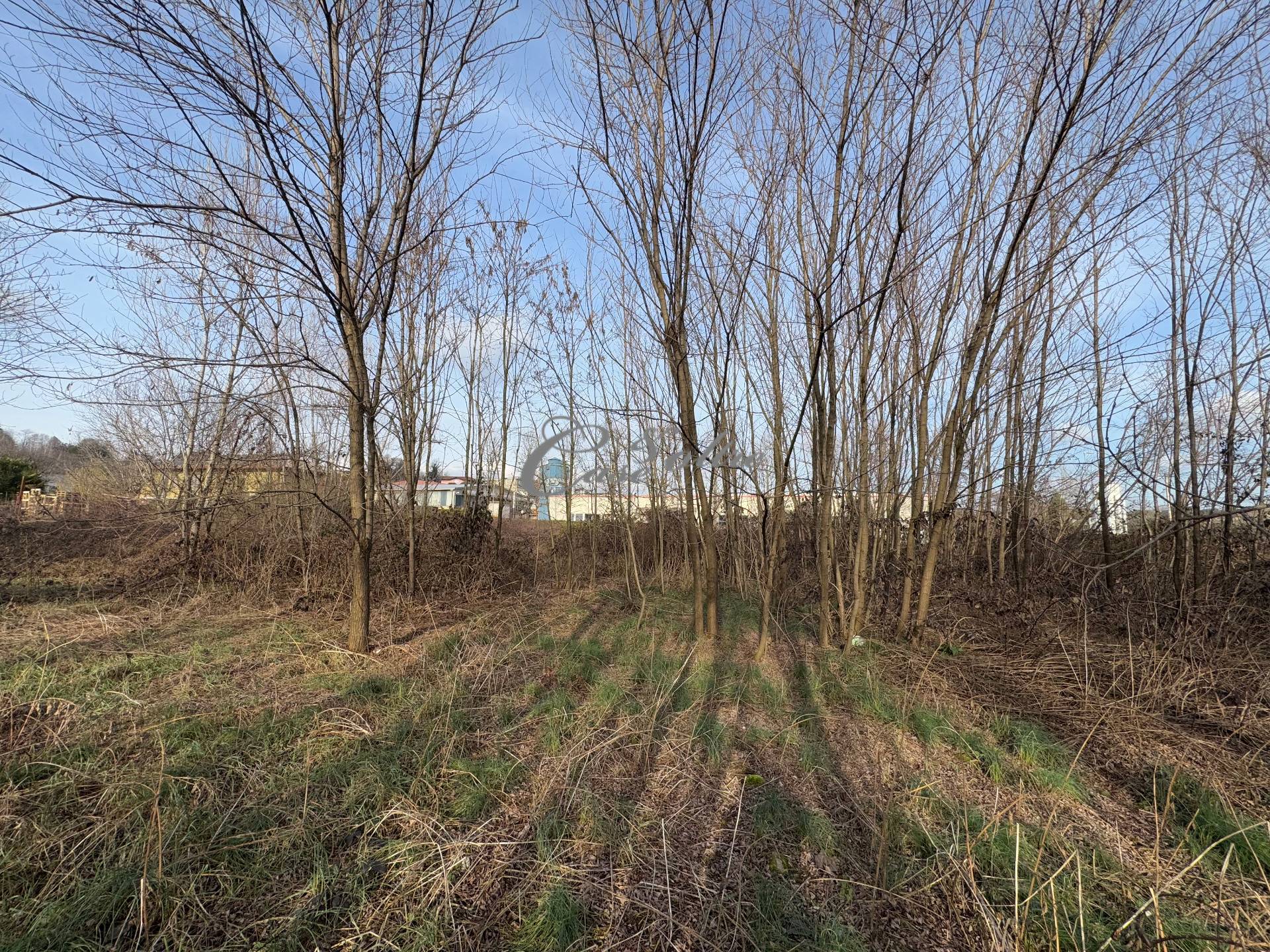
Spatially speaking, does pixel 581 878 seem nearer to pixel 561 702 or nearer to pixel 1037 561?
pixel 561 702

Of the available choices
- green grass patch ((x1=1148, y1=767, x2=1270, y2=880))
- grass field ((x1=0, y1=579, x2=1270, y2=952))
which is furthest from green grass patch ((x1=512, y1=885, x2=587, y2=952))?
green grass patch ((x1=1148, y1=767, x2=1270, y2=880))

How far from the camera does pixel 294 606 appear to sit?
5.86 metres

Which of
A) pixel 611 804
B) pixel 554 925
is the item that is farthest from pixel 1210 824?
pixel 554 925

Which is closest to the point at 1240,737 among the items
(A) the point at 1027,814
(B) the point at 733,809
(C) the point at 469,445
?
(A) the point at 1027,814

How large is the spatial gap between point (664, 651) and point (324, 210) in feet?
14.1

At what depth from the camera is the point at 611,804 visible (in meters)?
2.41

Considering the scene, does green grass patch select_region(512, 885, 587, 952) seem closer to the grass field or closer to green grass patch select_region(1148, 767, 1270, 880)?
the grass field

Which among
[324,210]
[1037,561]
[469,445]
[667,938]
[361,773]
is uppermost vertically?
[324,210]

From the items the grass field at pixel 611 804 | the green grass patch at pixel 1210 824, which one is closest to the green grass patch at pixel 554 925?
the grass field at pixel 611 804

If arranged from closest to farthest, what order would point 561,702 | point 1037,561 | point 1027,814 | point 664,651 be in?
point 1027,814
point 561,702
point 664,651
point 1037,561

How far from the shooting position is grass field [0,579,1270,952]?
5.90 ft

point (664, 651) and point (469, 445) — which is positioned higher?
point (469, 445)

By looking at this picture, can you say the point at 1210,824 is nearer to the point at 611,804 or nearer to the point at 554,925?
the point at 611,804

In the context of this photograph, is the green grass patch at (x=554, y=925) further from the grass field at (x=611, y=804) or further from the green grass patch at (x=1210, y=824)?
the green grass patch at (x=1210, y=824)
